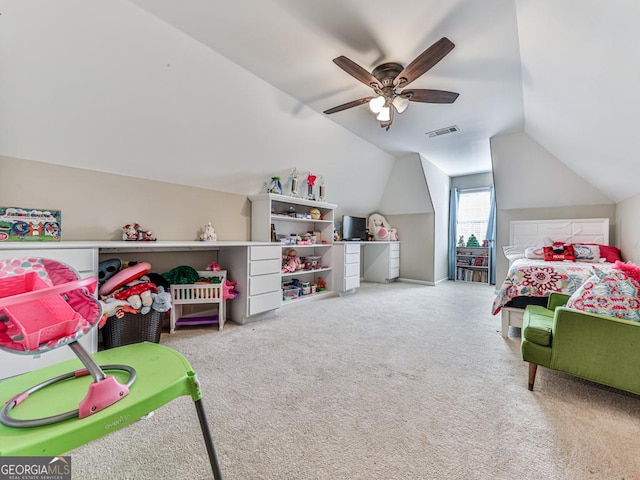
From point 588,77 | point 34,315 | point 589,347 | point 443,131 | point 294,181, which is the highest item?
point 443,131

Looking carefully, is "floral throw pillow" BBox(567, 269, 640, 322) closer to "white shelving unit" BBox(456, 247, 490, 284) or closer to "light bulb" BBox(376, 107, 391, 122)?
"light bulb" BBox(376, 107, 391, 122)

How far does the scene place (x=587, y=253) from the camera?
12.6ft

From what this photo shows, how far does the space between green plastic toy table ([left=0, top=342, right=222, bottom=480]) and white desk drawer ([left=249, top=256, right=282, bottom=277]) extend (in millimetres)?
1951

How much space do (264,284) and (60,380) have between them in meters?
2.36

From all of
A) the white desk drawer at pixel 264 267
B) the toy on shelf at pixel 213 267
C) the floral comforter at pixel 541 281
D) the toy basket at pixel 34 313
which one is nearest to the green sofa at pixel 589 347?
the floral comforter at pixel 541 281

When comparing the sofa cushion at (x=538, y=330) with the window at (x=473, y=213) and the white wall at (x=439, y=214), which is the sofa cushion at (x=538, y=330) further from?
the window at (x=473, y=213)

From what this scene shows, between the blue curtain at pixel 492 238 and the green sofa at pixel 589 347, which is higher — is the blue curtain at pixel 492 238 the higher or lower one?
the higher one

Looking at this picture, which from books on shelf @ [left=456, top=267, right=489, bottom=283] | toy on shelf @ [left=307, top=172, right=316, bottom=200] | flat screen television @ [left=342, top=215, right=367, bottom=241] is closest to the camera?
toy on shelf @ [left=307, top=172, right=316, bottom=200]

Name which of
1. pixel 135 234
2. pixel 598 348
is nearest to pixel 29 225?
pixel 135 234

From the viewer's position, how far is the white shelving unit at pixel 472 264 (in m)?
6.09

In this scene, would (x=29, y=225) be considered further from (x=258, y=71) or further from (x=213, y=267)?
(x=258, y=71)

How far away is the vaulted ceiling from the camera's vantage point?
1.77m

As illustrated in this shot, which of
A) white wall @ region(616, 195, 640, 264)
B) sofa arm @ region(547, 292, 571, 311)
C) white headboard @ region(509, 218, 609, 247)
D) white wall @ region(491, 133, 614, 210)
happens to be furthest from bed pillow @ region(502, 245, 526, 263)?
sofa arm @ region(547, 292, 571, 311)

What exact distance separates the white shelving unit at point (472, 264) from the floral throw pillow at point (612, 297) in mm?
4604
